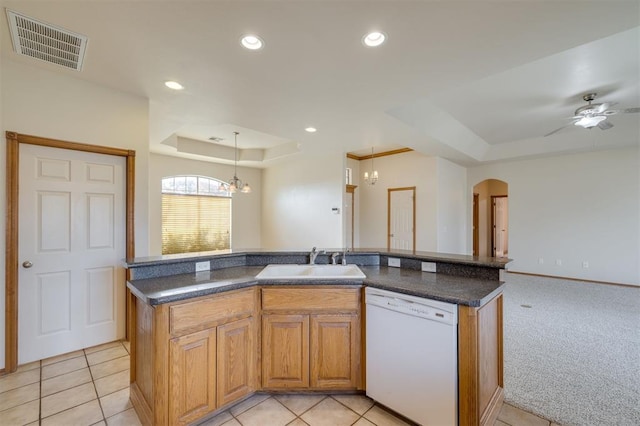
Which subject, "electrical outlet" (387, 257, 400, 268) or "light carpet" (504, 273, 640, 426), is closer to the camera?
"light carpet" (504, 273, 640, 426)

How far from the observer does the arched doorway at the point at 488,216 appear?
8.68 metres

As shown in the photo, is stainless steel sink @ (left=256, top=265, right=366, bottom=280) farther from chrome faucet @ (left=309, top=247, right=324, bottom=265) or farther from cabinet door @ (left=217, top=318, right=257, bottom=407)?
cabinet door @ (left=217, top=318, right=257, bottom=407)

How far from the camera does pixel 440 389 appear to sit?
1687 mm

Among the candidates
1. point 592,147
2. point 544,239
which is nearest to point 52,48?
point 592,147

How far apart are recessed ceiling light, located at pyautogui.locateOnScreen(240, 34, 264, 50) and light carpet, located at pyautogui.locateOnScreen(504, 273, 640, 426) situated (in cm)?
336

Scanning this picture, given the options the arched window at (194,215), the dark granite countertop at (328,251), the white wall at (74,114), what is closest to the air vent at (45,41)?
the white wall at (74,114)

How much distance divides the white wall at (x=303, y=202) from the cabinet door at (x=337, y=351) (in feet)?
12.7

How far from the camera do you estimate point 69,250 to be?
9.00 ft

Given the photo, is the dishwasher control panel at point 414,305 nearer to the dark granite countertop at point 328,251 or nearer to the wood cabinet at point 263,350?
the wood cabinet at point 263,350

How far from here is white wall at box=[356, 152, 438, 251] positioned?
244 inches

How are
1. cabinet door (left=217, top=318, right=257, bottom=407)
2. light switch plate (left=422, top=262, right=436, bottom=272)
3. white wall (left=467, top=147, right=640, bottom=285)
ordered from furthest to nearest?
white wall (left=467, top=147, right=640, bottom=285), light switch plate (left=422, top=262, right=436, bottom=272), cabinet door (left=217, top=318, right=257, bottom=407)

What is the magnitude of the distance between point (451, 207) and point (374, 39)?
560 cm

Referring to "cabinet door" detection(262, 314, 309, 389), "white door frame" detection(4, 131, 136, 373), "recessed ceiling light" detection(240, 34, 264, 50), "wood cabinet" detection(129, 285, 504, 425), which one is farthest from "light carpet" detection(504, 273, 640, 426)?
"white door frame" detection(4, 131, 136, 373)

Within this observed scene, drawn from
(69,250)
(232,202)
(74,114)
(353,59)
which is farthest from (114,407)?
(232,202)
